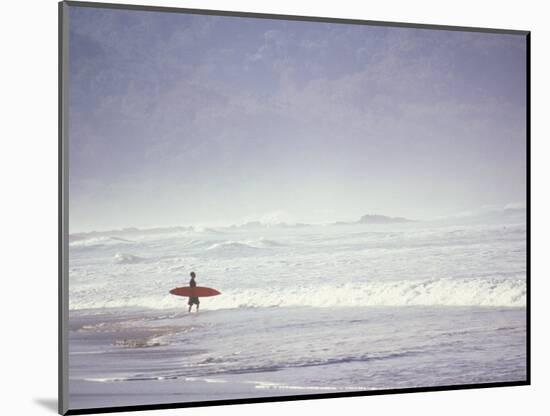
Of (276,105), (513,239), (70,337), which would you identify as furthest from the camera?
(513,239)

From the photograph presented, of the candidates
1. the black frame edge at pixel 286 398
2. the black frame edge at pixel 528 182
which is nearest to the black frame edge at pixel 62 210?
the black frame edge at pixel 286 398

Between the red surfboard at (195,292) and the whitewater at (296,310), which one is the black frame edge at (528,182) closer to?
the whitewater at (296,310)

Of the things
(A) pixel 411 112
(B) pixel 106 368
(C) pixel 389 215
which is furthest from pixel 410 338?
(B) pixel 106 368

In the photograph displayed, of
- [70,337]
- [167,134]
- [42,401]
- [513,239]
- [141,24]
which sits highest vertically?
[141,24]

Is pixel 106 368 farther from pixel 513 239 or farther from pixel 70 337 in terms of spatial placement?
pixel 513 239

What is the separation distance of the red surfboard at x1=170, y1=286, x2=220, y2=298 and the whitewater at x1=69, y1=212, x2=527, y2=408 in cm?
4

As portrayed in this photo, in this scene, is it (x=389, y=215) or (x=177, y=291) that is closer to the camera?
(x=177, y=291)

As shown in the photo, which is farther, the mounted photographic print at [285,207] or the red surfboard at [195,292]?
the red surfboard at [195,292]

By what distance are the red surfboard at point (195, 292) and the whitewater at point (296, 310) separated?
1.4 inches

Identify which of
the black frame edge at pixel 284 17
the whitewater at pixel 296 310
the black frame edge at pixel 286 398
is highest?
the black frame edge at pixel 284 17

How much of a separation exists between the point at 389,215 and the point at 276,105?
1.06 metres

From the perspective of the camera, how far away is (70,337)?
21.9ft

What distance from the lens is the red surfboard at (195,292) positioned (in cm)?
687

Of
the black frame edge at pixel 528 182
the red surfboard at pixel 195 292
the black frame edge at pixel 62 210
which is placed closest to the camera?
the black frame edge at pixel 62 210
